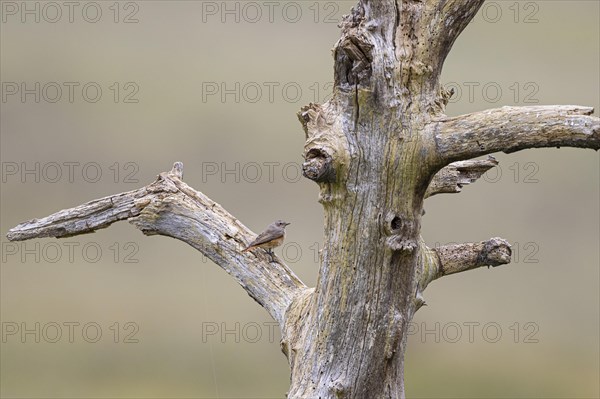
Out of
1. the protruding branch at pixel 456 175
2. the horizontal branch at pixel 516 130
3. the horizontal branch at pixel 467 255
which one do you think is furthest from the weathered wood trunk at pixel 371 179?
the protruding branch at pixel 456 175

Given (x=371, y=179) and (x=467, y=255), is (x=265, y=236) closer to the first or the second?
(x=371, y=179)

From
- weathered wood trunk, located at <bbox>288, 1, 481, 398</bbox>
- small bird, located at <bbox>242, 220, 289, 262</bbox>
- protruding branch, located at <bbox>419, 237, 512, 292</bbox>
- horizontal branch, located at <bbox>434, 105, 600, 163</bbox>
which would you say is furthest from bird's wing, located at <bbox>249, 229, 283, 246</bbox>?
horizontal branch, located at <bbox>434, 105, 600, 163</bbox>

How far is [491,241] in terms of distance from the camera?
5.21 m

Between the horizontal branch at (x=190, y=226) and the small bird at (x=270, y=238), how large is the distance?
0.24 ft

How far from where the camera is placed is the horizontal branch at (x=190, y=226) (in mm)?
5230

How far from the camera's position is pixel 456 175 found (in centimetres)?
522

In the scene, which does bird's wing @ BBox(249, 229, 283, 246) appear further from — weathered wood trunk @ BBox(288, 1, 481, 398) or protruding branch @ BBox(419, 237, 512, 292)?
protruding branch @ BBox(419, 237, 512, 292)

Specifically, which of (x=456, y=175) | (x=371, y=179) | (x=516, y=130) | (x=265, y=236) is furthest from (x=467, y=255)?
(x=516, y=130)

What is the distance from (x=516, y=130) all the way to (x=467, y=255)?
1553 millimetres

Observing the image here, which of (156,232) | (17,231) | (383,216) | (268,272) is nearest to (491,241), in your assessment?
(383,216)

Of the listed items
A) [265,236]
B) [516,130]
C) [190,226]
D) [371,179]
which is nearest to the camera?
[516,130]

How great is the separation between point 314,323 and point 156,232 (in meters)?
1.54

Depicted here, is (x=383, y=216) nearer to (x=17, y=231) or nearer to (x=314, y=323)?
(x=314, y=323)

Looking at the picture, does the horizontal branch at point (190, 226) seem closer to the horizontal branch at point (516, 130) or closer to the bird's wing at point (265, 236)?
the bird's wing at point (265, 236)
